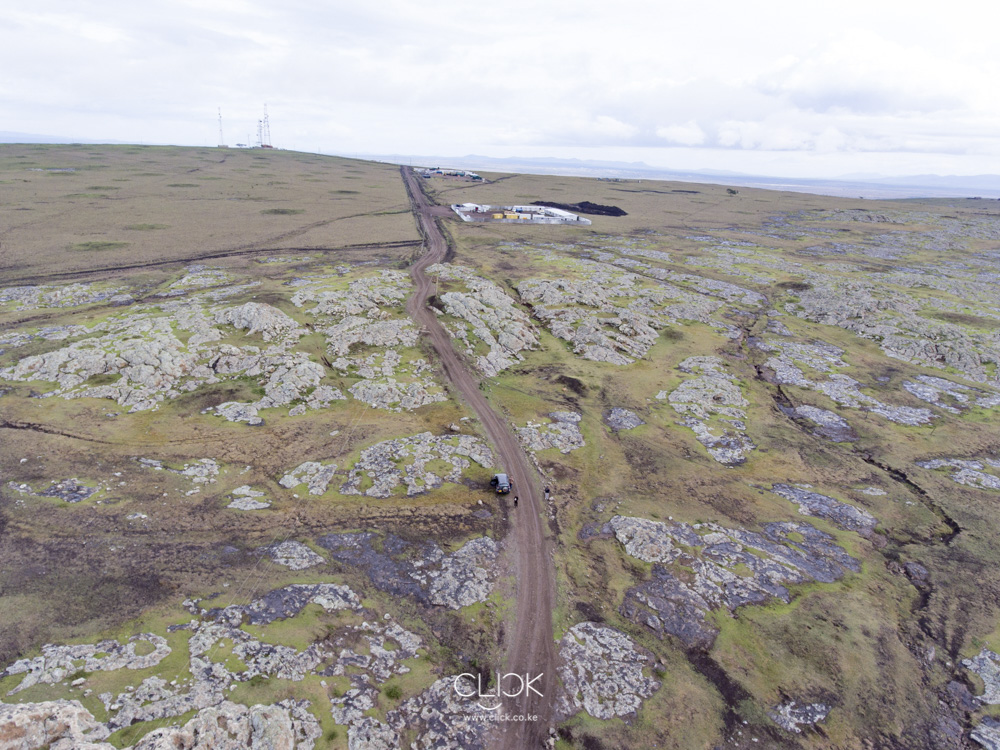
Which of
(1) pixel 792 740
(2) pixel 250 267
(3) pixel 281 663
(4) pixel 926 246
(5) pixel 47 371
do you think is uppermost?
(4) pixel 926 246

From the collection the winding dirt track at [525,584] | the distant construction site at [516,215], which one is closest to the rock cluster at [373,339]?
the winding dirt track at [525,584]

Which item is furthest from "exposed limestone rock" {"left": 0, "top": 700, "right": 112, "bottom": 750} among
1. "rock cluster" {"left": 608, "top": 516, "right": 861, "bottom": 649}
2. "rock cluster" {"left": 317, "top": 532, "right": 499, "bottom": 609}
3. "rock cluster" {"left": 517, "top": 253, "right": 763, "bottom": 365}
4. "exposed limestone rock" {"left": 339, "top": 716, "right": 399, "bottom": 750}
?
"rock cluster" {"left": 517, "top": 253, "right": 763, "bottom": 365}

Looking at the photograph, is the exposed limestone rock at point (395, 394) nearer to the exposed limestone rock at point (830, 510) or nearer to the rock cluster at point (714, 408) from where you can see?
the rock cluster at point (714, 408)

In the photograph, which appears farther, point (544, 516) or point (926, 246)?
point (926, 246)

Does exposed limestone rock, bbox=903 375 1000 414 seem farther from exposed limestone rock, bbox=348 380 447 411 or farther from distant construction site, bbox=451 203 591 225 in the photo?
distant construction site, bbox=451 203 591 225

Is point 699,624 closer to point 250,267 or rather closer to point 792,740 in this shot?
point 792,740

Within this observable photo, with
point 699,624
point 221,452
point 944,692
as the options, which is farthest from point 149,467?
point 944,692

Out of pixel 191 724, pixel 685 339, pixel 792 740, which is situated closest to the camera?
pixel 191 724
